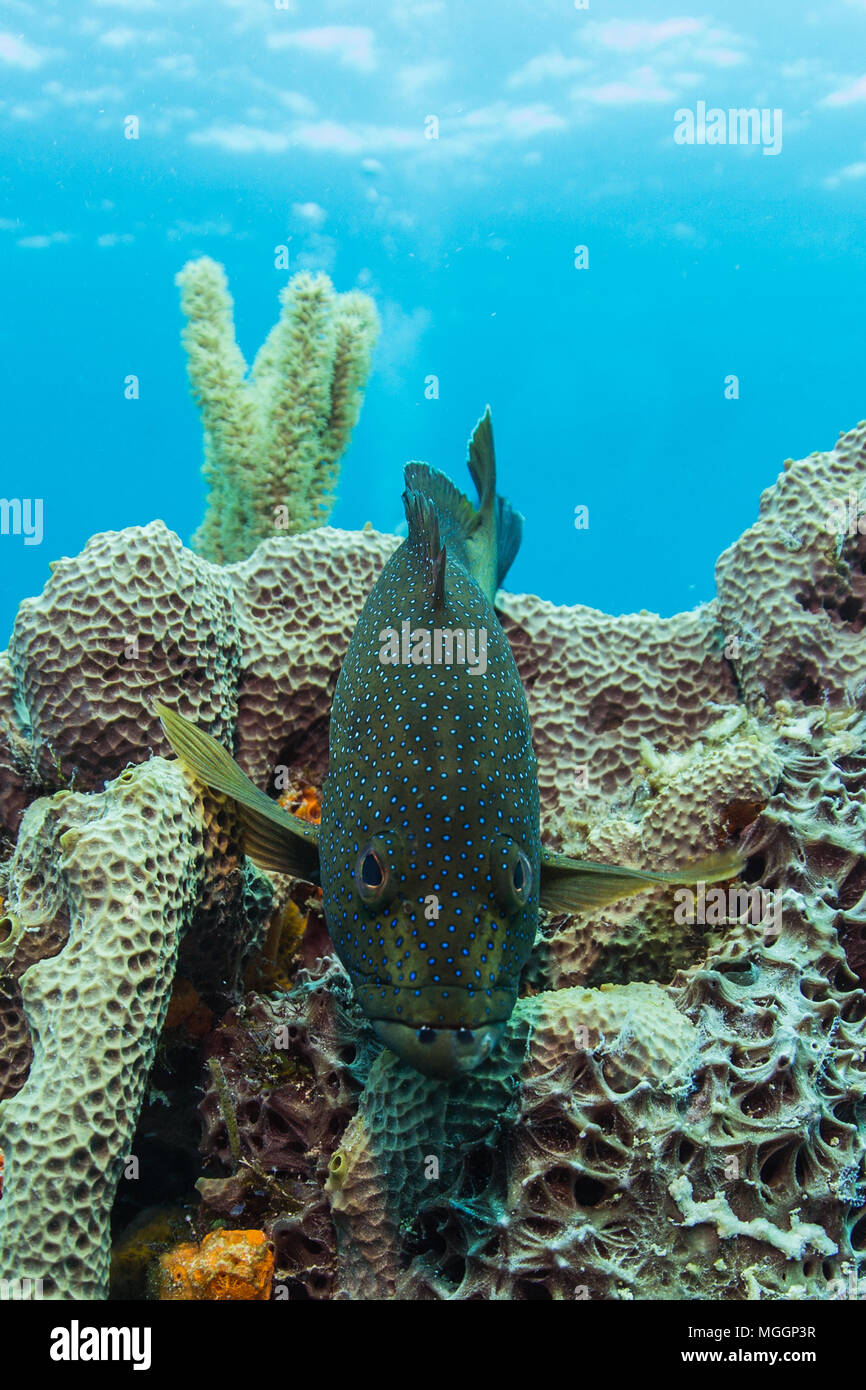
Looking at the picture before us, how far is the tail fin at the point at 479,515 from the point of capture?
3830 mm

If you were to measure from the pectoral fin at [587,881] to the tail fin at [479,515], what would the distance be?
1497mm

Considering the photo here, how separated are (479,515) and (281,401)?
376 centimetres

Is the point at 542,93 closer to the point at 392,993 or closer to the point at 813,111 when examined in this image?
the point at 813,111

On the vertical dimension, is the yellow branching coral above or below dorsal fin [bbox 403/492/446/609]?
above

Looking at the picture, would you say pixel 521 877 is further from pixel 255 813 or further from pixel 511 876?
pixel 255 813

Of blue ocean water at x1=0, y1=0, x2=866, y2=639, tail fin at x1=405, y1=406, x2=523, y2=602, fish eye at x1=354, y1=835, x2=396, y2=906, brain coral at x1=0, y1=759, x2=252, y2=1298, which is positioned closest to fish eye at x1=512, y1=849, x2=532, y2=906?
fish eye at x1=354, y1=835, x2=396, y2=906

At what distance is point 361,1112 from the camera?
2701 millimetres

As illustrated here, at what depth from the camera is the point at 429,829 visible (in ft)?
7.32

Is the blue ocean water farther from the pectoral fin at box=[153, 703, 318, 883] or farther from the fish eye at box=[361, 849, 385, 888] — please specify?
the fish eye at box=[361, 849, 385, 888]

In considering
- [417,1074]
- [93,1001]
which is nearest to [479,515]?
[417,1074]

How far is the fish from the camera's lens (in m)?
2.06

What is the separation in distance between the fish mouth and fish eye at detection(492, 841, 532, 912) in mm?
338

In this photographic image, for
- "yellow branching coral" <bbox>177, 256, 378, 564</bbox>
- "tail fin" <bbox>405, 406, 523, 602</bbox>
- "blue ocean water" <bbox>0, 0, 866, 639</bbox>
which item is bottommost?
"tail fin" <bbox>405, 406, 523, 602</bbox>

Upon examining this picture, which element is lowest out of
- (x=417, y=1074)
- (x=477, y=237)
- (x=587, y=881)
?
(x=417, y=1074)
